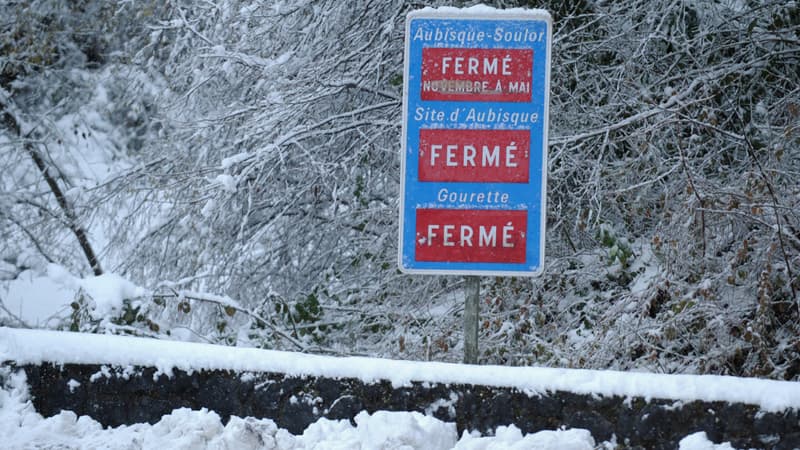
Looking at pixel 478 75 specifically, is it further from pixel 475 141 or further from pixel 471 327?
pixel 471 327

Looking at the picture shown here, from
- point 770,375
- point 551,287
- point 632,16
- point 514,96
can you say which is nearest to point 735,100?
point 632,16

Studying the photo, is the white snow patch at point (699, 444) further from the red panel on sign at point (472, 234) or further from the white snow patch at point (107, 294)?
the white snow patch at point (107, 294)

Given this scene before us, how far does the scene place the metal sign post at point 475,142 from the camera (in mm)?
4160

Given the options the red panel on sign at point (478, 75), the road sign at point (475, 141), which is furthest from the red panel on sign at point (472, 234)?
the red panel on sign at point (478, 75)

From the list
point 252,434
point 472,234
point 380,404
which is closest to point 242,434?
point 252,434

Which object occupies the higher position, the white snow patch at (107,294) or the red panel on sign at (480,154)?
the red panel on sign at (480,154)

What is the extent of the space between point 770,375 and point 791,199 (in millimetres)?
1054

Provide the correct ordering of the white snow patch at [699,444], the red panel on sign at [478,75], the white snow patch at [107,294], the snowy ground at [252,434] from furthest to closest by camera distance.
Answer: the white snow patch at [107,294]
the red panel on sign at [478,75]
the snowy ground at [252,434]
the white snow patch at [699,444]

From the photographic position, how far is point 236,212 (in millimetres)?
7234

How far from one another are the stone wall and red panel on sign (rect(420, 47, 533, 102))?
4.45 ft

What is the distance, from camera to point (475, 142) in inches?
164

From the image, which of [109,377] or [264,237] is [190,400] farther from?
[264,237]

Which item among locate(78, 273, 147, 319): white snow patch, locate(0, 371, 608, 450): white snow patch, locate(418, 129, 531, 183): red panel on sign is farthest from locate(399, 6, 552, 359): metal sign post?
locate(78, 273, 147, 319): white snow patch

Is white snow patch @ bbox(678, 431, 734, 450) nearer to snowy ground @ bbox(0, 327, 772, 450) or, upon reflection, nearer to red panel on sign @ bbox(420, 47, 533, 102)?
snowy ground @ bbox(0, 327, 772, 450)
